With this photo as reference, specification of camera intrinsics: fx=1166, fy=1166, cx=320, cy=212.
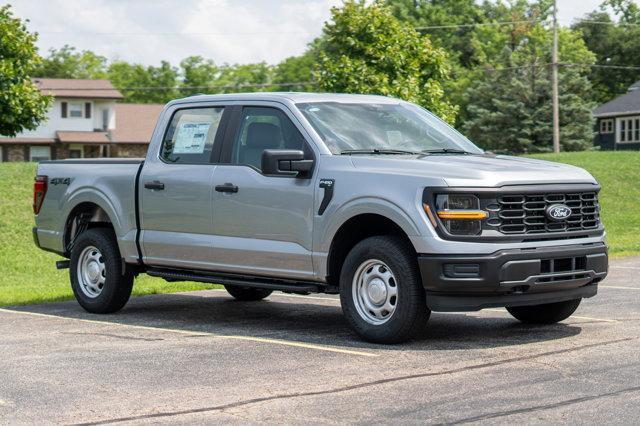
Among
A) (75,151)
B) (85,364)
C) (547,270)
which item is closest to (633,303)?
(547,270)

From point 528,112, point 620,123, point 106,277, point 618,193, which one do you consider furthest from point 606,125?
point 106,277

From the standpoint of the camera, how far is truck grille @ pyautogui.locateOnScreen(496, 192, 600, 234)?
888 centimetres

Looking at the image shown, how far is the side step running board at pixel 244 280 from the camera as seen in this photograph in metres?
9.95

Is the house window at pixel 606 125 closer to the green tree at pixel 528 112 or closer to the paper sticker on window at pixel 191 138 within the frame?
the green tree at pixel 528 112

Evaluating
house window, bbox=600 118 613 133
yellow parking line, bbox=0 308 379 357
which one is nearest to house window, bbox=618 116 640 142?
house window, bbox=600 118 613 133

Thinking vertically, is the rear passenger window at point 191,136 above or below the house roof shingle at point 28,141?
below

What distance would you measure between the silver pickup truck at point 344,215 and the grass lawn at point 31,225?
113 inches

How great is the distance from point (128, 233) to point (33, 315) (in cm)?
138

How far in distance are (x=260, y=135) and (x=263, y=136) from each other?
0.04m

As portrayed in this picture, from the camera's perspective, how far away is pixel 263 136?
10469 mm

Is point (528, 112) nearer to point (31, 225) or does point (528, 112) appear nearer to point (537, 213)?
point (31, 225)

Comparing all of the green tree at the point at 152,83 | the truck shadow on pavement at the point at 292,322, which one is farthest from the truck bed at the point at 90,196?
the green tree at the point at 152,83

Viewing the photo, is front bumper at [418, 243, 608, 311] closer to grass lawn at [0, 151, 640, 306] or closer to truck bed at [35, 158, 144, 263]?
truck bed at [35, 158, 144, 263]

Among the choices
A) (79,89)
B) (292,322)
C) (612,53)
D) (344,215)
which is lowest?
(292,322)
